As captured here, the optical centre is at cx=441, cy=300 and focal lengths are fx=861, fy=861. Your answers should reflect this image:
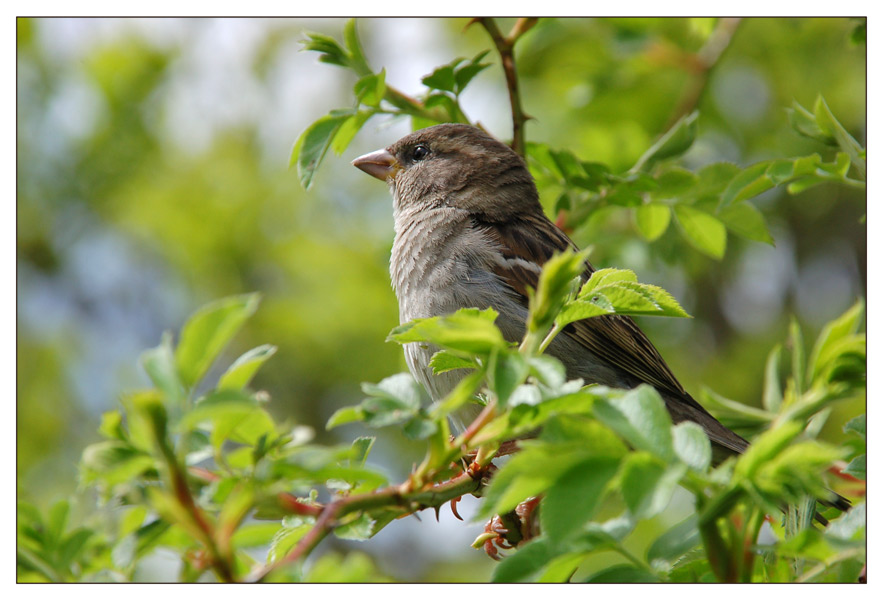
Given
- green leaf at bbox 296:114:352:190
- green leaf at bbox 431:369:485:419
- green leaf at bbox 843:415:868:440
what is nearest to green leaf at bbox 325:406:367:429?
green leaf at bbox 431:369:485:419

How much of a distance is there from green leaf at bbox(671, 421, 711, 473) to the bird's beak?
9.28 ft

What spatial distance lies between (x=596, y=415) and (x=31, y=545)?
2.75 ft

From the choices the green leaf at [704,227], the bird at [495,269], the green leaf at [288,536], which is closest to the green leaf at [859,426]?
the green leaf at [288,536]

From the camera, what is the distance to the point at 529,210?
3.49 metres

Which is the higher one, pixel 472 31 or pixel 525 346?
pixel 472 31

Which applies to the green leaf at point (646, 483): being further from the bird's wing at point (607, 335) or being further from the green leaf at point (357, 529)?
the bird's wing at point (607, 335)

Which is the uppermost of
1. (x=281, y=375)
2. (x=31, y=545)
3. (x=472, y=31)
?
(x=472, y=31)

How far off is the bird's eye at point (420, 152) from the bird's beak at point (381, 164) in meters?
0.08

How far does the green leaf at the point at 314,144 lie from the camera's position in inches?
82.4

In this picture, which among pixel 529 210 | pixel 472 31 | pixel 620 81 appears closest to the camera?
pixel 529 210

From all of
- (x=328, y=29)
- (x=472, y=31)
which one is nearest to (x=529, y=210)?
(x=472, y=31)

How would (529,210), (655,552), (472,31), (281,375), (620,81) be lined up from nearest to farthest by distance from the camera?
(655,552) → (529,210) → (620,81) → (472,31) → (281,375)

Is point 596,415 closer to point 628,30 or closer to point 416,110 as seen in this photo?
point 416,110

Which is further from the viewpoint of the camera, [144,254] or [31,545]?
[144,254]
